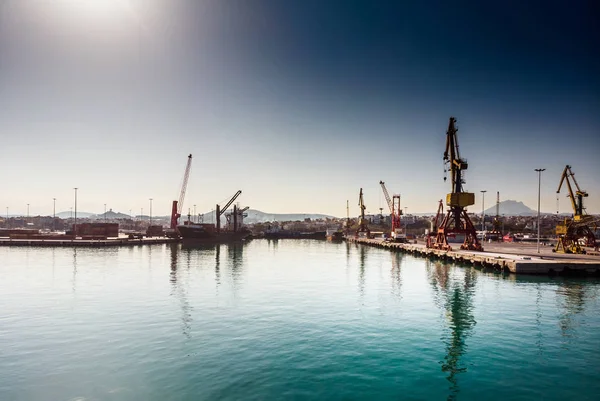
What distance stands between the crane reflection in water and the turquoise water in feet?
0.44

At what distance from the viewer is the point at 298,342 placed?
75.7ft

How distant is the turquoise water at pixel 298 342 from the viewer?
55.3ft

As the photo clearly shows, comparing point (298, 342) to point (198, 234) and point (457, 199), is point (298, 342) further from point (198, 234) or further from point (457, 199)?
point (198, 234)

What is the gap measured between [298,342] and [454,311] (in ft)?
51.3

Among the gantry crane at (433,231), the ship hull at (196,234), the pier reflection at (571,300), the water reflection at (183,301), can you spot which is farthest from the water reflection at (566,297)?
the ship hull at (196,234)

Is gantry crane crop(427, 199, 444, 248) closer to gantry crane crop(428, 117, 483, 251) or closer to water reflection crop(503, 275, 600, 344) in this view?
gantry crane crop(428, 117, 483, 251)

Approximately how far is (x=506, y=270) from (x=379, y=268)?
2011 centimetres

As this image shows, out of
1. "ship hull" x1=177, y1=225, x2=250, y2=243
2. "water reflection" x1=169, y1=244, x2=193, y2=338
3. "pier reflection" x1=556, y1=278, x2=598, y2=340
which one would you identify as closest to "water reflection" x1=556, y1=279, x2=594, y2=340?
"pier reflection" x1=556, y1=278, x2=598, y2=340

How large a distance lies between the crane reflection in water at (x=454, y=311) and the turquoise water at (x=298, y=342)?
13 centimetres

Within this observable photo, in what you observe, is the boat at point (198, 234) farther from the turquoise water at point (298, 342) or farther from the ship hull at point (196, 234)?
the turquoise water at point (298, 342)

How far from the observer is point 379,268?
6738cm

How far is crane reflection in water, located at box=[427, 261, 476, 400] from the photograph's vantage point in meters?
19.3

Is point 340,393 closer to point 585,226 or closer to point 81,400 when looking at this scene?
point 81,400

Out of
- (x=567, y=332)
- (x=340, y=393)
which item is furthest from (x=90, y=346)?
(x=567, y=332)
